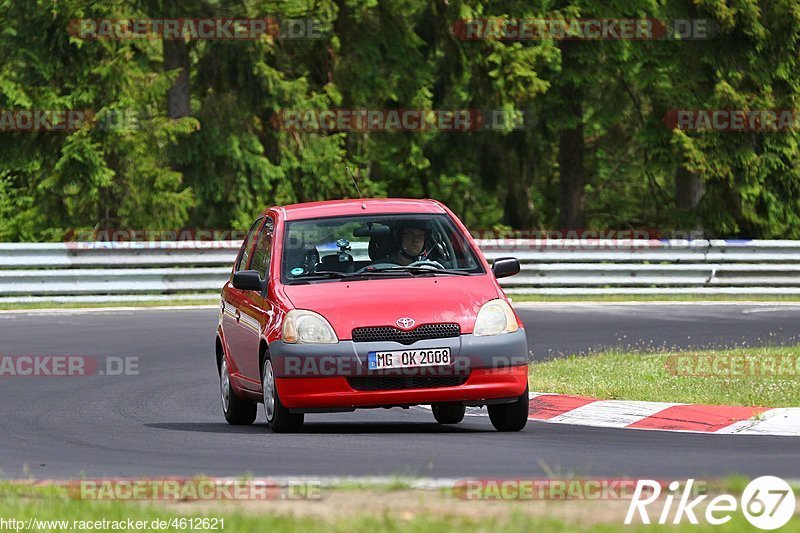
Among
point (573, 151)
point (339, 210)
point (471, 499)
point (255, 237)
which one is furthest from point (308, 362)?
point (573, 151)

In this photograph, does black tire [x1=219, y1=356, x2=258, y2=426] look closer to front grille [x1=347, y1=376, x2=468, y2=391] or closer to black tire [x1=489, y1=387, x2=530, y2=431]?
front grille [x1=347, y1=376, x2=468, y2=391]

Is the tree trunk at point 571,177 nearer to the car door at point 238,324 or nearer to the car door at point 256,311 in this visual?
the car door at point 238,324

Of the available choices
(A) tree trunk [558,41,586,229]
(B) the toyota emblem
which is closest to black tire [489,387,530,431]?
(B) the toyota emblem

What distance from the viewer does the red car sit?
35.4 ft

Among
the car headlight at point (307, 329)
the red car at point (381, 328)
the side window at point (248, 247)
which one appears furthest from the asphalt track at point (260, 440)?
the side window at point (248, 247)

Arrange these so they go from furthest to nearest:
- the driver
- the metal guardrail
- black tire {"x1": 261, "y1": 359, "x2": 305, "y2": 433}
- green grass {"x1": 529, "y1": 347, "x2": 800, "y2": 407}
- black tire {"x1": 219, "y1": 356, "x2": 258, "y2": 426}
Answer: the metal guardrail, green grass {"x1": 529, "y1": 347, "x2": 800, "y2": 407}, black tire {"x1": 219, "y1": 356, "x2": 258, "y2": 426}, the driver, black tire {"x1": 261, "y1": 359, "x2": 305, "y2": 433}

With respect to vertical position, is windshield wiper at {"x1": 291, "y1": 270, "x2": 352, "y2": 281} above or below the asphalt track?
above

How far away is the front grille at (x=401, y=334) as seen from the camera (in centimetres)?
1078

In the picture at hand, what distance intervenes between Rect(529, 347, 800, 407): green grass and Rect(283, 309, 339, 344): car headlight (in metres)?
3.39

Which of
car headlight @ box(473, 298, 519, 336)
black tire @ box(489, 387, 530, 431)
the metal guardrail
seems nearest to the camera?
car headlight @ box(473, 298, 519, 336)

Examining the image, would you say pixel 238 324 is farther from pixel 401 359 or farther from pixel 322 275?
pixel 401 359

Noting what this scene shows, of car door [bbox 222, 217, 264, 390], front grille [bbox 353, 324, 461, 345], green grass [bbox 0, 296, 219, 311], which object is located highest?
front grille [bbox 353, 324, 461, 345]

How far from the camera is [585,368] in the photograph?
50.9 ft

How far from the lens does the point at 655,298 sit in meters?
27.2
